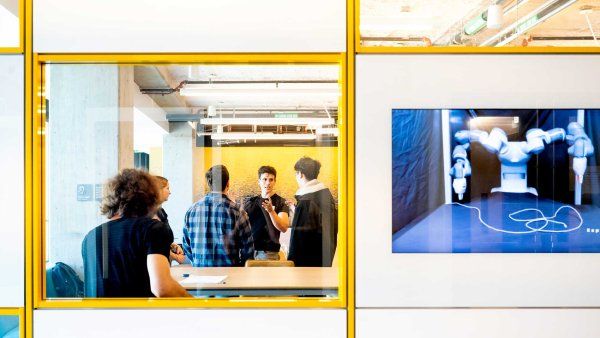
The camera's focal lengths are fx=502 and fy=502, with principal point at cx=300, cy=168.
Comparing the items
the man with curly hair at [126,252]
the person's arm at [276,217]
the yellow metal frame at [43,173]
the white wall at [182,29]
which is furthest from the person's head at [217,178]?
the white wall at [182,29]

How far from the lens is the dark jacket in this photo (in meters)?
2.98

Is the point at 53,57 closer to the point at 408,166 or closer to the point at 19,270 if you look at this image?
the point at 19,270

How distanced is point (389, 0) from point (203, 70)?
1543 mm

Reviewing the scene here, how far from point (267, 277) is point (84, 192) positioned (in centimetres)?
137

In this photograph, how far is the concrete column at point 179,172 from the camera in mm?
3271

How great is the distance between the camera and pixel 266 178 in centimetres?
379

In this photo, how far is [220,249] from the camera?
155 inches

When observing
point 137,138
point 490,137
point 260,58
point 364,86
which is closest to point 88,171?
point 137,138

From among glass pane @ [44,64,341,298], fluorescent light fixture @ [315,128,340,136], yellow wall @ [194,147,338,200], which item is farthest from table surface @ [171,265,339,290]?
fluorescent light fixture @ [315,128,340,136]

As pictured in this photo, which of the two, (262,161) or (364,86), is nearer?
(364,86)

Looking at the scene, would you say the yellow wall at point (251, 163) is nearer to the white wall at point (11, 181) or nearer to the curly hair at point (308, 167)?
the curly hair at point (308, 167)

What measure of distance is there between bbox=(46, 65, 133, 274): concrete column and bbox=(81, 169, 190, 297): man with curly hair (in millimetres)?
59

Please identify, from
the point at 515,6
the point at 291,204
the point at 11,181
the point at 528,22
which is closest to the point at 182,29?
the point at 11,181

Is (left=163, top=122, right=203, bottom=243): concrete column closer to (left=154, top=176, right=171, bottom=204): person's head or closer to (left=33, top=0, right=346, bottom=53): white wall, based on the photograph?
(left=154, top=176, right=171, bottom=204): person's head
